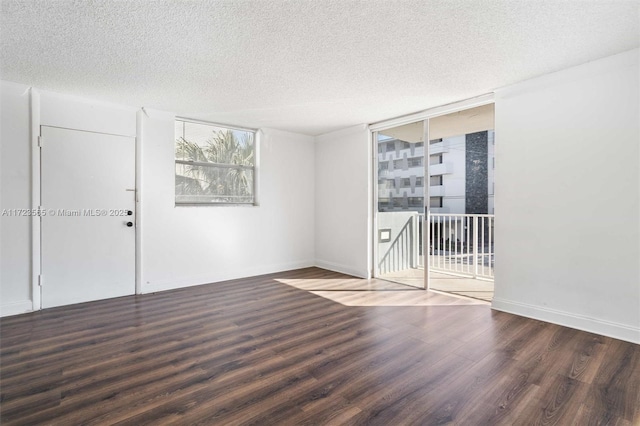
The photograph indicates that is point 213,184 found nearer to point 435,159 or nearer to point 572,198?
point 435,159

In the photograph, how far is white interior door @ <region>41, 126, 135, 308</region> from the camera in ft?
12.1

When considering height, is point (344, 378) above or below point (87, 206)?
below

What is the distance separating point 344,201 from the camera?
18.3 ft

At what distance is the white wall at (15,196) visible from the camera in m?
3.40

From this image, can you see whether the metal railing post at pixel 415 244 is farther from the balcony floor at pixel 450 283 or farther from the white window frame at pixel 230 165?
the white window frame at pixel 230 165

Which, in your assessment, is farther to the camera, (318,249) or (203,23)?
(318,249)

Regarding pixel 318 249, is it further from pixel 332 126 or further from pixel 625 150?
pixel 625 150

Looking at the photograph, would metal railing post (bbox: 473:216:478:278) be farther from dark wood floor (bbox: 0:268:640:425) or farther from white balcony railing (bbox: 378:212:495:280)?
dark wood floor (bbox: 0:268:640:425)

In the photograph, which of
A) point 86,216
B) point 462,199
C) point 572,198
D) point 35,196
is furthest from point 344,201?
point 35,196

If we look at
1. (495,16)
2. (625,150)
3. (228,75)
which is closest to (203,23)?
(228,75)

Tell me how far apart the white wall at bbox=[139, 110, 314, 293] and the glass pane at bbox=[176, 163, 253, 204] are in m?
0.17

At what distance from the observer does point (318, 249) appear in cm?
612

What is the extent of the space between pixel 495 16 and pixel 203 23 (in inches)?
81.1

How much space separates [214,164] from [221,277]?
177 centimetres
